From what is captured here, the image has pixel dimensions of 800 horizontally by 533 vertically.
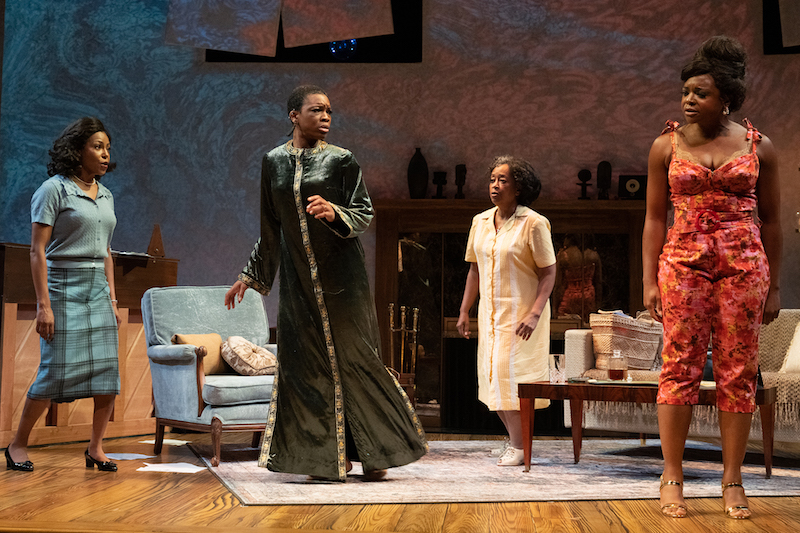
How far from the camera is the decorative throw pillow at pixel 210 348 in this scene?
441 centimetres

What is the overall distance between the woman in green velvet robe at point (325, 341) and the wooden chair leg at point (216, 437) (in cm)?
79

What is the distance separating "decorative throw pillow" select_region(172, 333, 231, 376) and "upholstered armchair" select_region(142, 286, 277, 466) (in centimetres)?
3

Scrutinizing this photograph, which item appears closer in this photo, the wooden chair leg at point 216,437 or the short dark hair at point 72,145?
the short dark hair at point 72,145

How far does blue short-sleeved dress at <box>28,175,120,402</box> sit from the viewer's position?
12.1 feet

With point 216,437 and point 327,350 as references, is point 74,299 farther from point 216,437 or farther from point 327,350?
point 327,350

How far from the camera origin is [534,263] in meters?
4.07

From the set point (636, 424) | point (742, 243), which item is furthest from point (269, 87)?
point (742, 243)

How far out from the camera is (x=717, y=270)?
2.62 meters

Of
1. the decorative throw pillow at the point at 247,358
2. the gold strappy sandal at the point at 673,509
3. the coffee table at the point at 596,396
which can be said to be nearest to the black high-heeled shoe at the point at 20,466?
the decorative throw pillow at the point at 247,358

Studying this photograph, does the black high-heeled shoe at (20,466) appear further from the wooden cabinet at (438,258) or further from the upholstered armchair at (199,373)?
the wooden cabinet at (438,258)

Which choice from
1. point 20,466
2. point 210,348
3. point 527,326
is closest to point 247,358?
point 210,348

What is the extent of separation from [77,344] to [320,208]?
1.53 metres

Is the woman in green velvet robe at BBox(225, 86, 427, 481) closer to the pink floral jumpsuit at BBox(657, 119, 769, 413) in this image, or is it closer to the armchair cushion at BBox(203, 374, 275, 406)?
the armchair cushion at BBox(203, 374, 275, 406)

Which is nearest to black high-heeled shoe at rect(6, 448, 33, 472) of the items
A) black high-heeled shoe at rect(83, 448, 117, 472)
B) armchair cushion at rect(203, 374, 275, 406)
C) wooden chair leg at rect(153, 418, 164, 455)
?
black high-heeled shoe at rect(83, 448, 117, 472)
